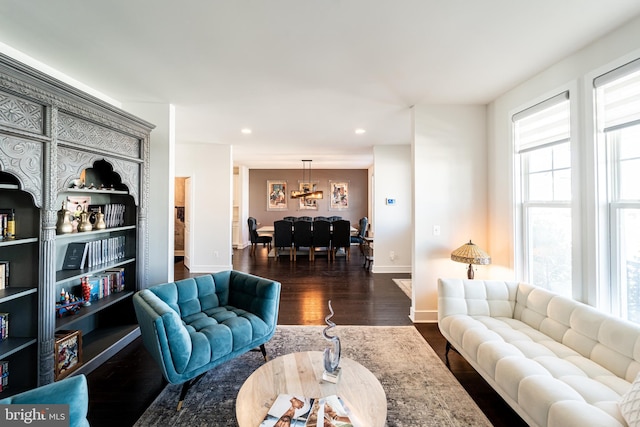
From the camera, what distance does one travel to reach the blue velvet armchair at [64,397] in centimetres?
103

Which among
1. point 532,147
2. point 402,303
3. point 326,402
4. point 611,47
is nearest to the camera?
point 326,402

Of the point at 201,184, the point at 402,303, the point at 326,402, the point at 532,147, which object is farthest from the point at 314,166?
the point at 326,402

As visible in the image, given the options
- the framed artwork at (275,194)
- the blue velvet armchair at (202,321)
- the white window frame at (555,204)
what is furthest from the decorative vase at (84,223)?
the framed artwork at (275,194)

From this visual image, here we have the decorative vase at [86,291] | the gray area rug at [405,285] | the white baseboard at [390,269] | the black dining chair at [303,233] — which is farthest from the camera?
the black dining chair at [303,233]

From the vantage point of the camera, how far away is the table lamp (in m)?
2.81

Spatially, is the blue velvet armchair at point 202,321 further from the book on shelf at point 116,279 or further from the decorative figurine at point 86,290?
the book on shelf at point 116,279

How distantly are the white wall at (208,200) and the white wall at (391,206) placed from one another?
3129mm

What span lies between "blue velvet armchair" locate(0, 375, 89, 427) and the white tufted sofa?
2.15 m

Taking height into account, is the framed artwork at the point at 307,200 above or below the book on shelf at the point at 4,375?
above

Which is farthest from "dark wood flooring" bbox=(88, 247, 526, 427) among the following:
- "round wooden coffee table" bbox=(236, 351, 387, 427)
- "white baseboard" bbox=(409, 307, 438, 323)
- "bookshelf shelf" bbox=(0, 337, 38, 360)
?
"round wooden coffee table" bbox=(236, 351, 387, 427)

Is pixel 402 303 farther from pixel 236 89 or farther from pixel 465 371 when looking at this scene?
pixel 236 89

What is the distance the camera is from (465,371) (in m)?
2.26

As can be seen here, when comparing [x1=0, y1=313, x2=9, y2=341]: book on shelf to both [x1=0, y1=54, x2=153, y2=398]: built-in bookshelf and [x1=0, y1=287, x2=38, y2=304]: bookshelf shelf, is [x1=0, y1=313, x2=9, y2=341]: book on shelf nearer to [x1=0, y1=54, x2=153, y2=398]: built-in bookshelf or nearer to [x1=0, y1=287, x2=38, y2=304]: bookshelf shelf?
[x1=0, y1=54, x2=153, y2=398]: built-in bookshelf

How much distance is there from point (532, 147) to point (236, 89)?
3165 mm
